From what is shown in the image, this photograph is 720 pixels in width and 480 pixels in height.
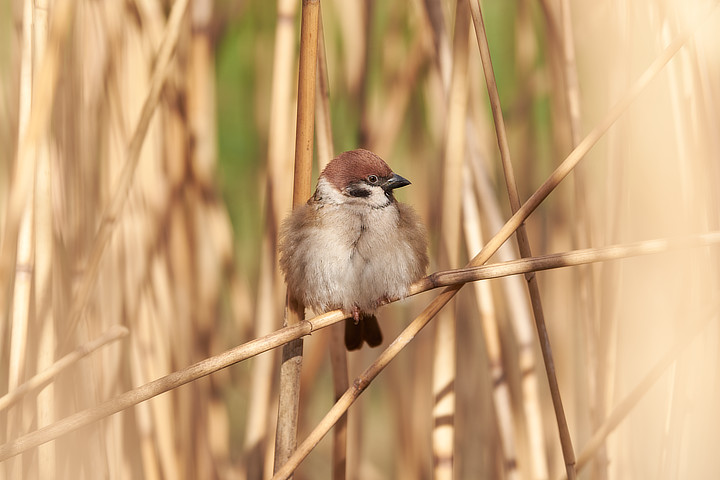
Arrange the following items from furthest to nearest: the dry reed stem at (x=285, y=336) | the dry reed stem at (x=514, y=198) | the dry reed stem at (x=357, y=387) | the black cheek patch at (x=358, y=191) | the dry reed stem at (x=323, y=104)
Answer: the black cheek patch at (x=358, y=191)
the dry reed stem at (x=323, y=104)
the dry reed stem at (x=514, y=198)
the dry reed stem at (x=357, y=387)
the dry reed stem at (x=285, y=336)

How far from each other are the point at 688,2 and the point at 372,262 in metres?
0.75

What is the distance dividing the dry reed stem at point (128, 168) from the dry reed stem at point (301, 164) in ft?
0.90

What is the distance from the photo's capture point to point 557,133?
5.24 feet

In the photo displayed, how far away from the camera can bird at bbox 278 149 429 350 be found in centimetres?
129

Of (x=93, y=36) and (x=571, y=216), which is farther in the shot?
(x=571, y=216)

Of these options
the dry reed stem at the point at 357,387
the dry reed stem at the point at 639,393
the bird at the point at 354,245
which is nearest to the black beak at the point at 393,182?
the bird at the point at 354,245

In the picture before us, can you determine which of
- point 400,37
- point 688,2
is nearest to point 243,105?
point 400,37

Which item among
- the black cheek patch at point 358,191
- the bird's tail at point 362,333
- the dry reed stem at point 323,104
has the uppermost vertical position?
the dry reed stem at point 323,104

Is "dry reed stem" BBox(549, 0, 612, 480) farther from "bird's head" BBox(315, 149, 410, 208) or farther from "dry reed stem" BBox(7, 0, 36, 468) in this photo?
"dry reed stem" BBox(7, 0, 36, 468)

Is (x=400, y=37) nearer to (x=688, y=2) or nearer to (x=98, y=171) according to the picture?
(x=688, y=2)

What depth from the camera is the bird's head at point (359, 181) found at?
1369 millimetres

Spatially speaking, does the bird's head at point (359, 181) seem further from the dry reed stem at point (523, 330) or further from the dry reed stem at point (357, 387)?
the dry reed stem at point (357, 387)

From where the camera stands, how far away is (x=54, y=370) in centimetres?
111

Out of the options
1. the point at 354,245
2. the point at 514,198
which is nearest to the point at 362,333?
the point at 354,245
